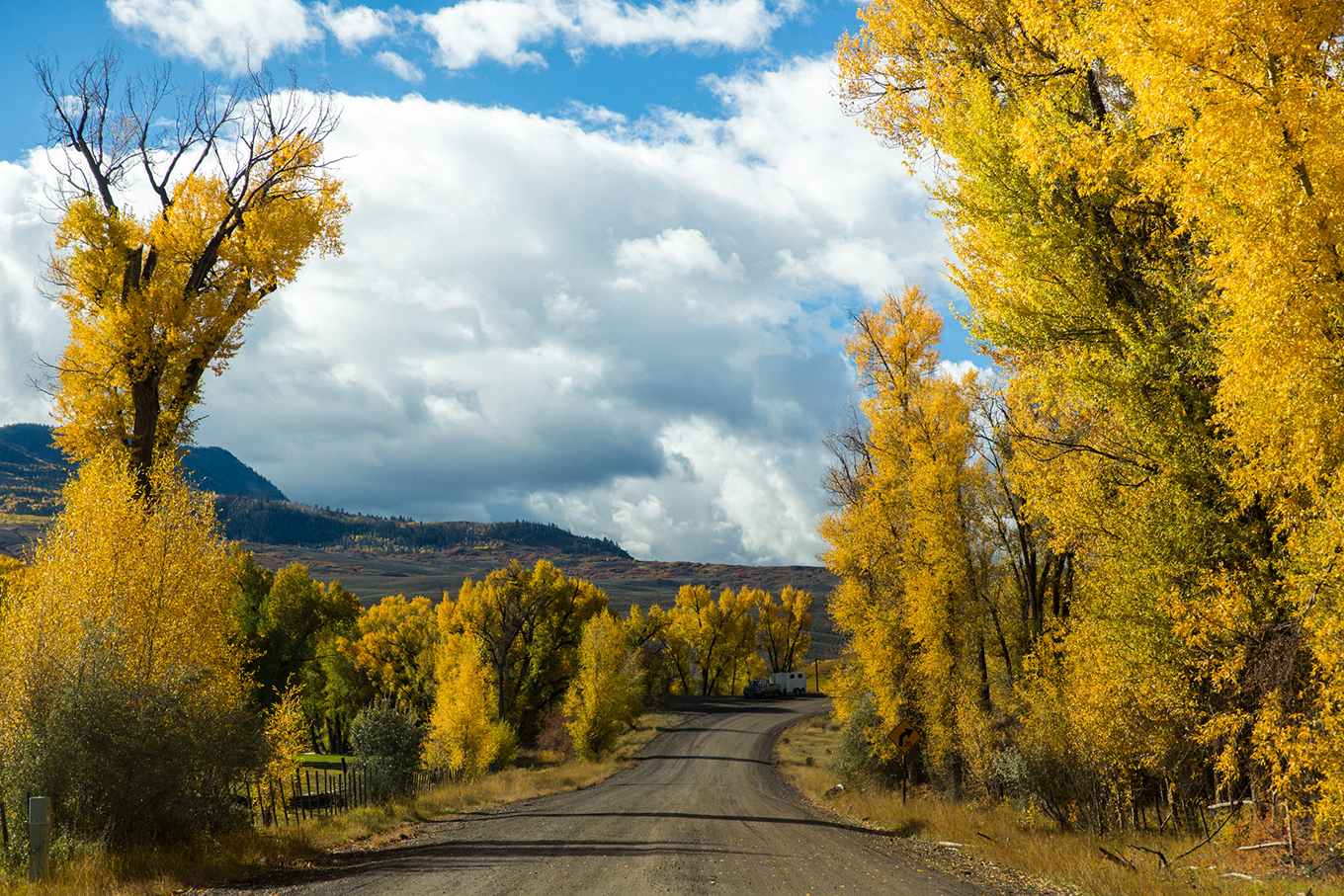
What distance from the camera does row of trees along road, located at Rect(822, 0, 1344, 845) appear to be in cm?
695

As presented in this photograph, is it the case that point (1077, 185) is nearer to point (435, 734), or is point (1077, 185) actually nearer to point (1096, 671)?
point (1096, 671)

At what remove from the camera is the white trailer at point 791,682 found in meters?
85.2

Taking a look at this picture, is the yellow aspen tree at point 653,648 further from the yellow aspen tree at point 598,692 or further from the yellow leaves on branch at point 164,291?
the yellow leaves on branch at point 164,291

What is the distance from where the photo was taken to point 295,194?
57.3ft

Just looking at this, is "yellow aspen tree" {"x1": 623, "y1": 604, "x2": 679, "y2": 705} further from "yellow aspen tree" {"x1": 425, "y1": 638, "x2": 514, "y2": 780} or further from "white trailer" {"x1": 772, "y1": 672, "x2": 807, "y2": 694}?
"yellow aspen tree" {"x1": 425, "y1": 638, "x2": 514, "y2": 780}

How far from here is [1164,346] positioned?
10.2 m

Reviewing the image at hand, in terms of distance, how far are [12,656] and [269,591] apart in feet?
141

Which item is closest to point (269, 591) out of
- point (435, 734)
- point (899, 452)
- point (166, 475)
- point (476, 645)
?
point (476, 645)

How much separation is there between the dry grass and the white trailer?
212ft

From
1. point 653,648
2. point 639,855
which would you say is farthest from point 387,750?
point 653,648

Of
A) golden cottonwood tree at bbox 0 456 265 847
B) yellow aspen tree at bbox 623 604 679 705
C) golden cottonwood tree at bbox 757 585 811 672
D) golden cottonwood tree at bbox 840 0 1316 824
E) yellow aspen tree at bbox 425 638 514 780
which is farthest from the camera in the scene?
golden cottonwood tree at bbox 757 585 811 672

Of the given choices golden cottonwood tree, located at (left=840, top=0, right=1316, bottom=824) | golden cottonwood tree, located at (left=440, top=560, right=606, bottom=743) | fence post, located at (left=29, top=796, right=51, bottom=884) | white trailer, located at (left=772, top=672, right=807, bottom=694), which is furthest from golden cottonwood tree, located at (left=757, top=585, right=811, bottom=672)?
→ fence post, located at (left=29, top=796, right=51, bottom=884)

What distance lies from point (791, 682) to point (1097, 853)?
77.1m

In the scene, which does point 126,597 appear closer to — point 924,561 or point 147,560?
point 147,560
